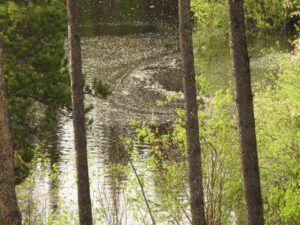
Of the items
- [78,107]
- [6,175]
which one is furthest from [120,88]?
[6,175]

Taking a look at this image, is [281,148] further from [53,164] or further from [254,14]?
[254,14]

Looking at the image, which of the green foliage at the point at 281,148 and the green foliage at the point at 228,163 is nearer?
the green foliage at the point at 281,148

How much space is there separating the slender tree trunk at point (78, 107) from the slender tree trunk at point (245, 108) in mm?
4045

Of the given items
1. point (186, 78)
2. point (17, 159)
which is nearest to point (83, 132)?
point (186, 78)

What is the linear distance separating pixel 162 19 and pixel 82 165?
4686cm

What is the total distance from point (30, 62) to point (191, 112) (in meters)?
6.15

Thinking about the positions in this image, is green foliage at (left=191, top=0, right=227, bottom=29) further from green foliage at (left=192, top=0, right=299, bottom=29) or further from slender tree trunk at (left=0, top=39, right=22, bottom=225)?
slender tree trunk at (left=0, top=39, right=22, bottom=225)

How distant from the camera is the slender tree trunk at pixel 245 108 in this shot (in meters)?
13.4

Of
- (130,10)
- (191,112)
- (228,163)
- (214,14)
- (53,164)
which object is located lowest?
(53,164)

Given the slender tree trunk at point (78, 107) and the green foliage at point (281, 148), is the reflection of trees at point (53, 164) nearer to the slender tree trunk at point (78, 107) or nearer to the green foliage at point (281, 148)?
the green foliage at point (281, 148)

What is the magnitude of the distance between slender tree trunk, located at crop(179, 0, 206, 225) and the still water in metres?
2.56

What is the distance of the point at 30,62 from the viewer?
2088 centimetres

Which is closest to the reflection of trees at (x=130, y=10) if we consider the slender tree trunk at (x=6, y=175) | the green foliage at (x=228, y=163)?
the green foliage at (x=228, y=163)

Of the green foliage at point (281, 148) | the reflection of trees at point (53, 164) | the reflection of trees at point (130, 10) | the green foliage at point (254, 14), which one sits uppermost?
the reflection of trees at point (130, 10)
